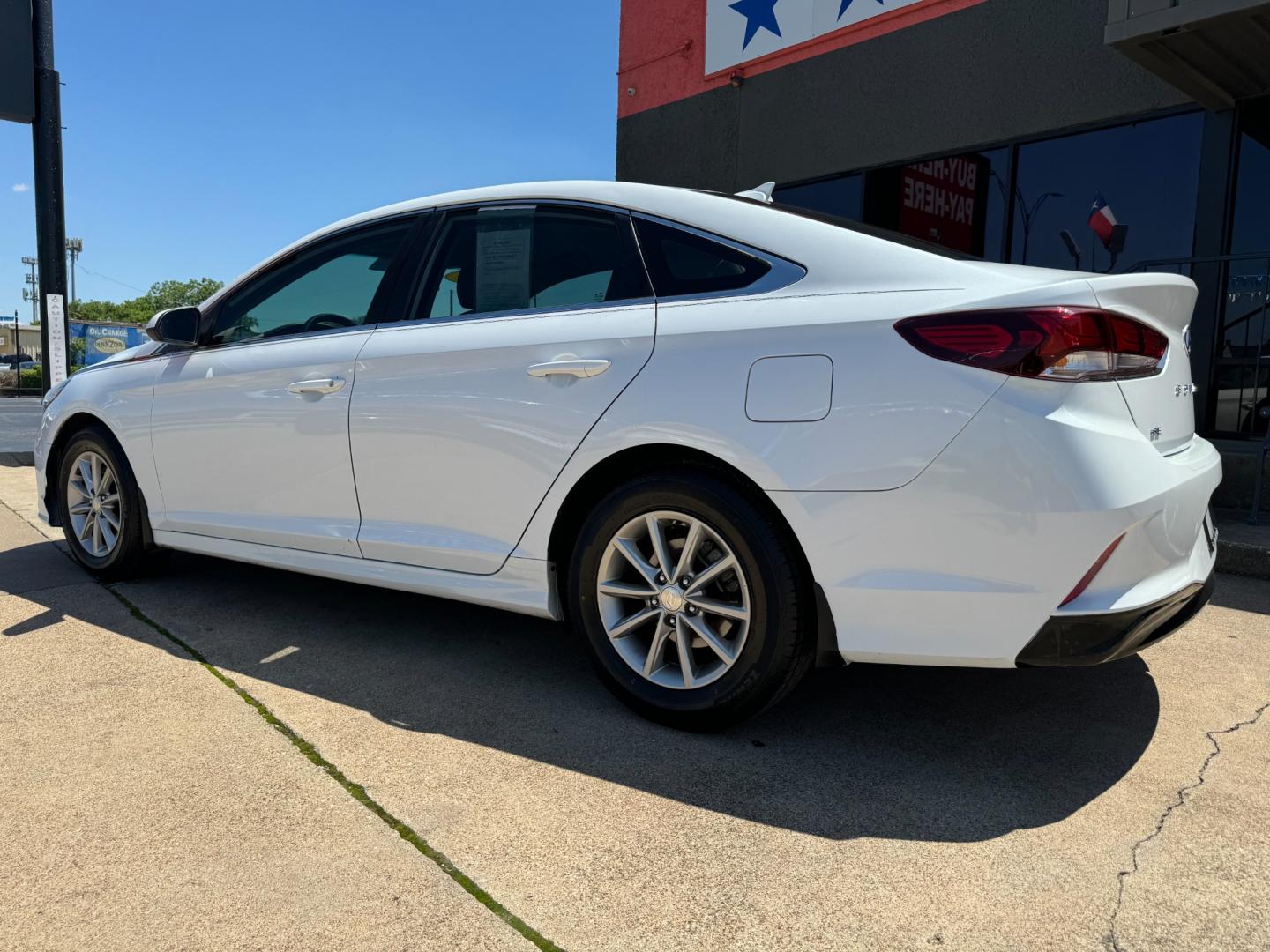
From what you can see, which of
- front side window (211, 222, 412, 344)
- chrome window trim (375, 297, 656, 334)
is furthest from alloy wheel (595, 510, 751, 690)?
front side window (211, 222, 412, 344)

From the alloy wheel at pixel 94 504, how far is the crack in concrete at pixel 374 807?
94 centimetres

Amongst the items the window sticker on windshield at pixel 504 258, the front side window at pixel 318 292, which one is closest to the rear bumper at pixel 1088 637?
the window sticker on windshield at pixel 504 258

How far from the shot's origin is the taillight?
2.09 m

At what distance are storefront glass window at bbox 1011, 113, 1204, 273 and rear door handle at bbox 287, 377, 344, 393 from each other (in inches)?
232

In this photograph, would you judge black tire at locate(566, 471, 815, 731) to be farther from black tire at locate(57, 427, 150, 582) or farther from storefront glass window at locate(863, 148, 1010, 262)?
storefront glass window at locate(863, 148, 1010, 262)

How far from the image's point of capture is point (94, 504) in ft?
14.1

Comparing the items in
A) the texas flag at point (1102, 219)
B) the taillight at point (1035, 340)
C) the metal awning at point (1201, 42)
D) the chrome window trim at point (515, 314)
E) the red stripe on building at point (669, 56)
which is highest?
the red stripe on building at point (669, 56)

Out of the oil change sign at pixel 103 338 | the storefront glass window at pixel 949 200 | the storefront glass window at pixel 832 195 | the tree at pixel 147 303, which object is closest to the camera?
the storefront glass window at pixel 949 200

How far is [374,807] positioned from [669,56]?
33.0ft

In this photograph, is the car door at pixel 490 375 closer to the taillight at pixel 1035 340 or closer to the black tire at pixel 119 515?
the taillight at pixel 1035 340

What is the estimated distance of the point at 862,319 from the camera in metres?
2.27

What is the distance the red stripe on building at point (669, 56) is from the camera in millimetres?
9406

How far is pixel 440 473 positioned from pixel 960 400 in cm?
161

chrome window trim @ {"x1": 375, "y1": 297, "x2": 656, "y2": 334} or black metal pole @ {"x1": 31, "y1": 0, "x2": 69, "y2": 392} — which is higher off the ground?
black metal pole @ {"x1": 31, "y1": 0, "x2": 69, "y2": 392}
